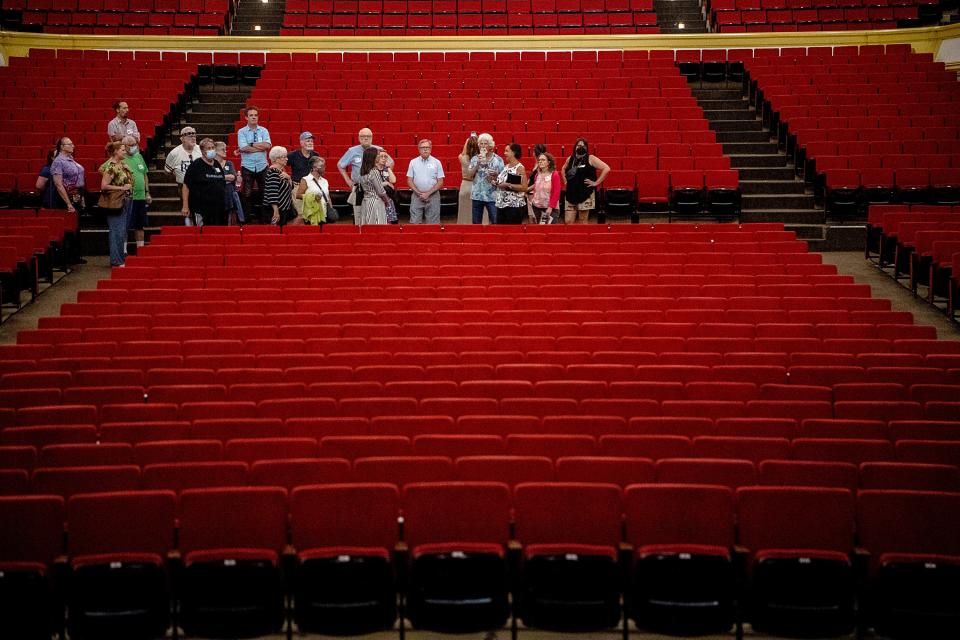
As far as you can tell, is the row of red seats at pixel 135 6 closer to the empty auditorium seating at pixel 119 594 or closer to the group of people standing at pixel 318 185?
the group of people standing at pixel 318 185

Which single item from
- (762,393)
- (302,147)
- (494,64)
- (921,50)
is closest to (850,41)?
(921,50)

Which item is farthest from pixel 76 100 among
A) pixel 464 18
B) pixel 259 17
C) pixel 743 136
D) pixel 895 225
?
pixel 895 225

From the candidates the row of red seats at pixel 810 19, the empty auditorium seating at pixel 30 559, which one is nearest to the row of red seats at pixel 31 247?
the empty auditorium seating at pixel 30 559

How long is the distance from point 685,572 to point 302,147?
5.98 metres

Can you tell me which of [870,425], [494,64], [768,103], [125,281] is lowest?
[870,425]

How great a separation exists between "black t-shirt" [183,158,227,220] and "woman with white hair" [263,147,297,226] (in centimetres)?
40

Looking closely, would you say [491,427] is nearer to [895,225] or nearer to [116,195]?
[116,195]

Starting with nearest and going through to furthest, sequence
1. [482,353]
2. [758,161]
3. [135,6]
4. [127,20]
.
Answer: [482,353], [758,161], [127,20], [135,6]

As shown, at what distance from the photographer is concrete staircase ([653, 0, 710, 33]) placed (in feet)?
47.2

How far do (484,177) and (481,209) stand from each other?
32 cm

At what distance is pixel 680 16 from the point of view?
1468 centimetres

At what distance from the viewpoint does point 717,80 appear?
12617 mm

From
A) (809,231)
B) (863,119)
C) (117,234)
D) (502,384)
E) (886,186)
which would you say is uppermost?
(863,119)

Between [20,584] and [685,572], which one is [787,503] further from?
[20,584]
